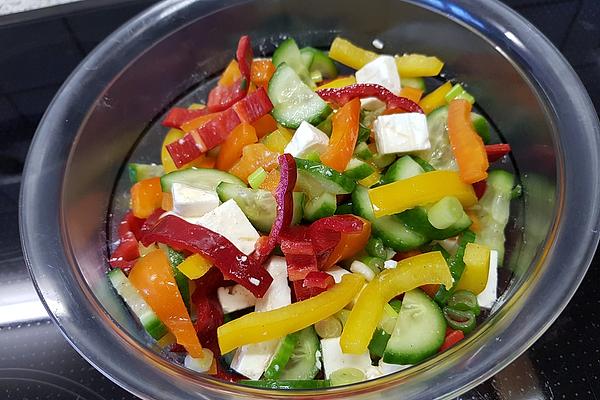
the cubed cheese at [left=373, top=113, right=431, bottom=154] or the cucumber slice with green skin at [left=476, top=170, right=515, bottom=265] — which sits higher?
the cubed cheese at [left=373, top=113, right=431, bottom=154]

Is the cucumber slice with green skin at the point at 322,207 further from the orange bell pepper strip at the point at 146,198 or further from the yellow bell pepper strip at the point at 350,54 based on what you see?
the yellow bell pepper strip at the point at 350,54

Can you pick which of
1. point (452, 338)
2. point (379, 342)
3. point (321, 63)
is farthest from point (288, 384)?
point (321, 63)

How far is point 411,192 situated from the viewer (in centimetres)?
109

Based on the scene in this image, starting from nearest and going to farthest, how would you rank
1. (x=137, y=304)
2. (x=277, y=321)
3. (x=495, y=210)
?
(x=277, y=321), (x=137, y=304), (x=495, y=210)

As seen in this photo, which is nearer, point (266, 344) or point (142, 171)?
point (266, 344)

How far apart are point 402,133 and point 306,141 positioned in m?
0.18

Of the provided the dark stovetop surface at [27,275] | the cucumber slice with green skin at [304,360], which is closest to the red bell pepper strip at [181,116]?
the dark stovetop surface at [27,275]

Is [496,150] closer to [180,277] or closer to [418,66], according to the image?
[418,66]

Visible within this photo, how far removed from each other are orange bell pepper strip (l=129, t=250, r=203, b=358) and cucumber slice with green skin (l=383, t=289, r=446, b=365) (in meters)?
0.32

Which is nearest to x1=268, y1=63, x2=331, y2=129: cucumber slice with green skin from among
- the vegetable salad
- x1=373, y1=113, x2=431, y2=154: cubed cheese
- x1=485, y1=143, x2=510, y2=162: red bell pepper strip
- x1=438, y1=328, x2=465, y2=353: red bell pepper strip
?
the vegetable salad

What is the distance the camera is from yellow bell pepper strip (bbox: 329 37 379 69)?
1433mm

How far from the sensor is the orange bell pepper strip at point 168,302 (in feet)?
3.50

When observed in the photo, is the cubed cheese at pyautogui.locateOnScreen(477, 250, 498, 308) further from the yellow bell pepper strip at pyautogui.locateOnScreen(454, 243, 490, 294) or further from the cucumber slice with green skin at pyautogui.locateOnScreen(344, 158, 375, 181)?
the cucumber slice with green skin at pyautogui.locateOnScreen(344, 158, 375, 181)

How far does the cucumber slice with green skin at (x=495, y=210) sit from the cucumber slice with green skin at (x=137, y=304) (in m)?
0.60
